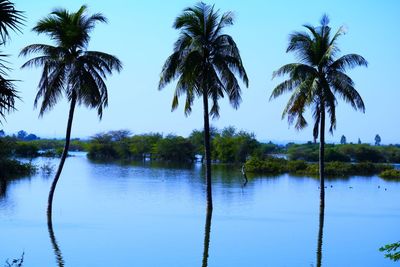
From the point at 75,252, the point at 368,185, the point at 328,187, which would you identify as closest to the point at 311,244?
the point at 75,252

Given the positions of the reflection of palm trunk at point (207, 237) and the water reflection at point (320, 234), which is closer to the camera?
the reflection of palm trunk at point (207, 237)

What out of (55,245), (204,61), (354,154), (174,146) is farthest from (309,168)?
(55,245)

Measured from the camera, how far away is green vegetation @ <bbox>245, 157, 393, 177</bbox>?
57562 millimetres

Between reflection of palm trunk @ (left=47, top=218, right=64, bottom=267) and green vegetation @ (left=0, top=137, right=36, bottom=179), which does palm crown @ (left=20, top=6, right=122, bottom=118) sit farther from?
green vegetation @ (left=0, top=137, right=36, bottom=179)

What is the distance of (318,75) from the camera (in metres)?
25.3

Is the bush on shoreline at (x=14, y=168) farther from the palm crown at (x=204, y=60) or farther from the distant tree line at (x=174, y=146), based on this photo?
the distant tree line at (x=174, y=146)

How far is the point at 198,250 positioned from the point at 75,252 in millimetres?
3729

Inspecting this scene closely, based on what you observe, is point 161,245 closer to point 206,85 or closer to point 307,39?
point 206,85

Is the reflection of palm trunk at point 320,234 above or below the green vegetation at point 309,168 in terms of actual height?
below

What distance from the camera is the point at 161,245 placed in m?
18.1

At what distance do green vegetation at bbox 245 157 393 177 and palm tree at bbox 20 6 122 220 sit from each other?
38.9m

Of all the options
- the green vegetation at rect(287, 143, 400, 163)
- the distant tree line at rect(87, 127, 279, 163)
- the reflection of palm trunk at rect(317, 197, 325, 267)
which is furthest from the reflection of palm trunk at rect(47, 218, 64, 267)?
the green vegetation at rect(287, 143, 400, 163)

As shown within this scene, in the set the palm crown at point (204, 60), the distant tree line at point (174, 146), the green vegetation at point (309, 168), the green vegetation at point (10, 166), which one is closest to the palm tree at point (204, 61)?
the palm crown at point (204, 60)

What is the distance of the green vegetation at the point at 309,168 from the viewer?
5756 centimetres
